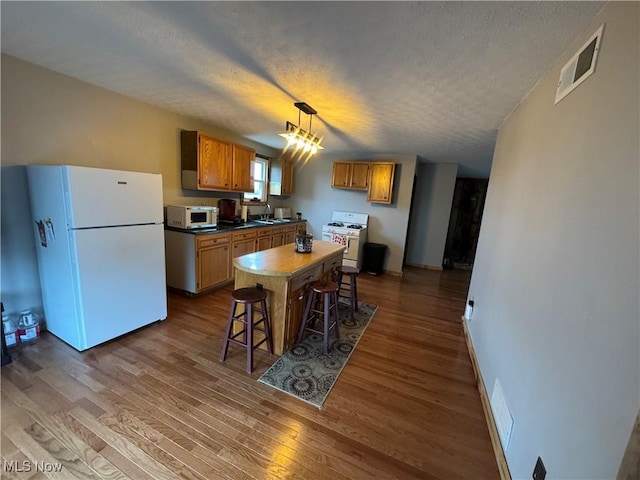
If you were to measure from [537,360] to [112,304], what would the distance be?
3.18 meters

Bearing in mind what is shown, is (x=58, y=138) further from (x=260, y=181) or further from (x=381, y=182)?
(x=381, y=182)

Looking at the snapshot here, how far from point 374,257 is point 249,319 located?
11.6ft

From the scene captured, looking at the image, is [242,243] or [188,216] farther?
[242,243]

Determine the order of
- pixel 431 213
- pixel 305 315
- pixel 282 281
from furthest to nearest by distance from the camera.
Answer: pixel 431 213, pixel 305 315, pixel 282 281

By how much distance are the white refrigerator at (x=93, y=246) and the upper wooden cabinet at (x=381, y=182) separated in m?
3.72

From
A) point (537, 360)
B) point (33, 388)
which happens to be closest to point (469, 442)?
point (537, 360)

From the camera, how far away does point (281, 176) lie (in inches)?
218

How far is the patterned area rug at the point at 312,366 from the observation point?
1988 millimetres

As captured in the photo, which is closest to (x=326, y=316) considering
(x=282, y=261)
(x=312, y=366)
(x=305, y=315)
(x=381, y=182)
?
(x=305, y=315)

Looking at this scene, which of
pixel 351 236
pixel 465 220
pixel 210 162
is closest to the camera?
pixel 210 162

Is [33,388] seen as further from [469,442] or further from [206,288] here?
[469,442]

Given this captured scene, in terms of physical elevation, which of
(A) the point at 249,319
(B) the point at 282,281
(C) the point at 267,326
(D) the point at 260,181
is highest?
(D) the point at 260,181

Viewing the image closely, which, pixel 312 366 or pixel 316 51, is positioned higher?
pixel 316 51

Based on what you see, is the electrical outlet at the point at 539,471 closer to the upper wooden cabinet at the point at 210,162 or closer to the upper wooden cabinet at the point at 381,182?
the upper wooden cabinet at the point at 210,162
